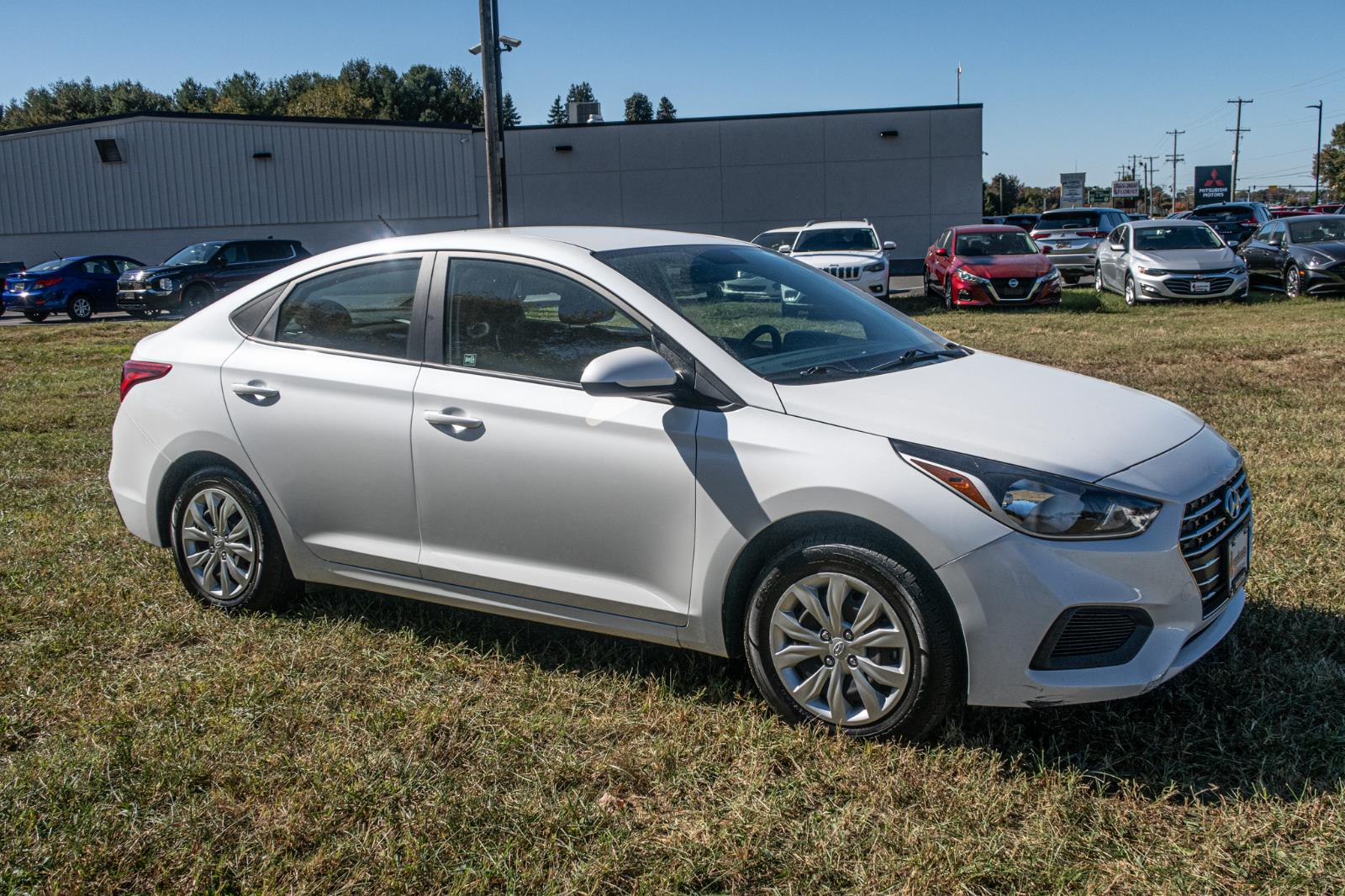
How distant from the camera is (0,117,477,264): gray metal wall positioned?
118ft

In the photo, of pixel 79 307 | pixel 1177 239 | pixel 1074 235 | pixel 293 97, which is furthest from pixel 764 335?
pixel 293 97

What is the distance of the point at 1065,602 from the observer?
3.10m

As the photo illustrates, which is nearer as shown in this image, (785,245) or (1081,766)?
(1081,766)

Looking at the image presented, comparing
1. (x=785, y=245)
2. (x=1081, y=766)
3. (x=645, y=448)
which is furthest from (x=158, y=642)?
(x=785, y=245)

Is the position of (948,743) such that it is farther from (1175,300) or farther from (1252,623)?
(1175,300)

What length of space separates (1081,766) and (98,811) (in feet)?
9.16

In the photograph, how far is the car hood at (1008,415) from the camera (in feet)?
10.7

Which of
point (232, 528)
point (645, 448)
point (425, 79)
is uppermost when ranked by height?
point (425, 79)

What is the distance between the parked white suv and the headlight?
50.3 ft

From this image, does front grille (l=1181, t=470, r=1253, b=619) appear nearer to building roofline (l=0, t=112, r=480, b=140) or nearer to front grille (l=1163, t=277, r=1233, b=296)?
front grille (l=1163, t=277, r=1233, b=296)

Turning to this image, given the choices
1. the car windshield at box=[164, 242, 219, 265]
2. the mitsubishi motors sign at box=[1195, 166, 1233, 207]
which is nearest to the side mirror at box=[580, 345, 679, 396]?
the car windshield at box=[164, 242, 219, 265]

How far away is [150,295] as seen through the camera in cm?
2247

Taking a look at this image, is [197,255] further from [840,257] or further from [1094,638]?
[1094,638]

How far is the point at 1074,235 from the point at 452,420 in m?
25.4
